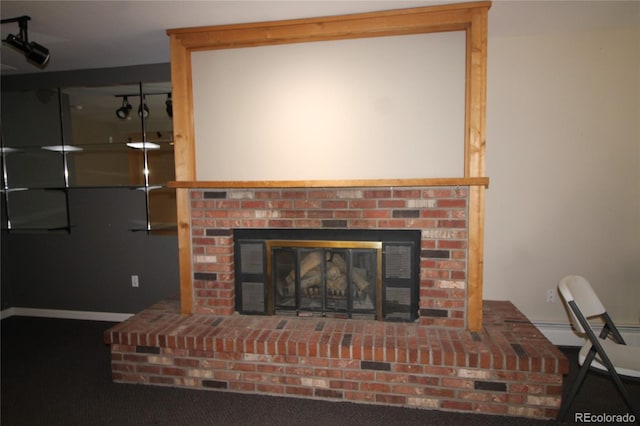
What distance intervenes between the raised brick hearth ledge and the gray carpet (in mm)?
62

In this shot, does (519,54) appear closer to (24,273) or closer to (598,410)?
(598,410)

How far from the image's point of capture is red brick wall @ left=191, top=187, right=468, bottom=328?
212 cm

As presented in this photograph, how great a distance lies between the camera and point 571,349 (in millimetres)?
2586

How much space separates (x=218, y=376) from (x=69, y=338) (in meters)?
1.77

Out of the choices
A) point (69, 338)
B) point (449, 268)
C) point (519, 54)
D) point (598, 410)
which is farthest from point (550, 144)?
point (69, 338)

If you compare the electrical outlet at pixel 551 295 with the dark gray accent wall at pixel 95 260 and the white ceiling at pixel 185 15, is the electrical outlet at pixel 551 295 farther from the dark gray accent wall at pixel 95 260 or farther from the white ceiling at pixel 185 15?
the dark gray accent wall at pixel 95 260

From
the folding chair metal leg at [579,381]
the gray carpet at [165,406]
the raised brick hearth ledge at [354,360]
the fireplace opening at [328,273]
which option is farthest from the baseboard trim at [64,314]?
the folding chair metal leg at [579,381]

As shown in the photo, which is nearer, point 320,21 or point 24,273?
point 320,21

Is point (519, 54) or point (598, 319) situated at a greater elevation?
point (519, 54)

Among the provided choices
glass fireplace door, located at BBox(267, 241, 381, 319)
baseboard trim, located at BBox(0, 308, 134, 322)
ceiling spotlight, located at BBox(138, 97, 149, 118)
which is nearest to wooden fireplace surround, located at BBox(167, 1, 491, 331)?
glass fireplace door, located at BBox(267, 241, 381, 319)

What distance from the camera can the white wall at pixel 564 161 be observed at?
243 centimetres

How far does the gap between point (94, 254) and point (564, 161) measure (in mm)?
4277

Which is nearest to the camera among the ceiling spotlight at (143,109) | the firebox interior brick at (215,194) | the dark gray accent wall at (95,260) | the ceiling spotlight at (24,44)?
the ceiling spotlight at (24,44)

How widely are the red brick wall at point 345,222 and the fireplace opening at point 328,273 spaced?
3.0 inches
